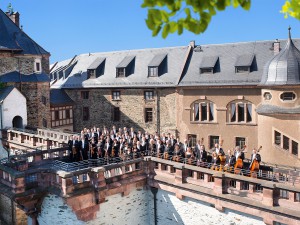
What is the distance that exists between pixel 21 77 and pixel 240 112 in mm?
16828

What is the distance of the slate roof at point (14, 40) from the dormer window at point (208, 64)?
1346 centimetres

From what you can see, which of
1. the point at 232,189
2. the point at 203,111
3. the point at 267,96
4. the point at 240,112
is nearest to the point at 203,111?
the point at 203,111

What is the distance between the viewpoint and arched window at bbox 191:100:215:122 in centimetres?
2667

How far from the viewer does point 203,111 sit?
2709 cm

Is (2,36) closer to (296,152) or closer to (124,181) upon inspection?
(124,181)

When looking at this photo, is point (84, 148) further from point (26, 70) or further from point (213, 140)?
point (26, 70)

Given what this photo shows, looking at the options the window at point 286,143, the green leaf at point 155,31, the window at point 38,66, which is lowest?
the window at point 286,143

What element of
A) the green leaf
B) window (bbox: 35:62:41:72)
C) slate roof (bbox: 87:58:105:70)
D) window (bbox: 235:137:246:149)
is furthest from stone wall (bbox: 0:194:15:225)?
the green leaf

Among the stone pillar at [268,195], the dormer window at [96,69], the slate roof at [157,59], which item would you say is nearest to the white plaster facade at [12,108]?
the dormer window at [96,69]

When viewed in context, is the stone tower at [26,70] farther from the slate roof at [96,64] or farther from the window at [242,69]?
the window at [242,69]

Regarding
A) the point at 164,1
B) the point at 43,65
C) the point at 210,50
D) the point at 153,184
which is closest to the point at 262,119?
the point at 153,184

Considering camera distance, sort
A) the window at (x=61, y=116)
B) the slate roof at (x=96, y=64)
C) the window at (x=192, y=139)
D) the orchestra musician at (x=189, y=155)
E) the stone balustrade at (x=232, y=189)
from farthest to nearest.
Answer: the slate roof at (x=96, y=64) < the window at (x=61, y=116) < the window at (x=192, y=139) < the orchestra musician at (x=189, y=155) < the stone balustrade at (x=232, y=189)

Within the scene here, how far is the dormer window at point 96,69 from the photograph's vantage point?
33.8m

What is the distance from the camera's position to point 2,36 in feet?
91.9
